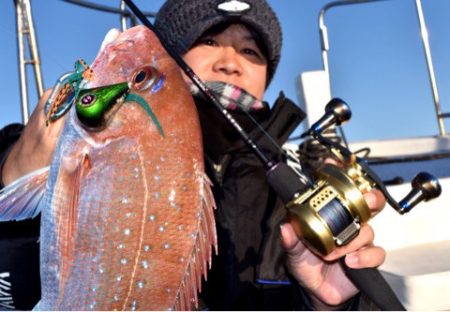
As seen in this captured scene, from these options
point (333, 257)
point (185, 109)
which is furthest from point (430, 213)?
point (185, 109)

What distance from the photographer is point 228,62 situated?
2639mm

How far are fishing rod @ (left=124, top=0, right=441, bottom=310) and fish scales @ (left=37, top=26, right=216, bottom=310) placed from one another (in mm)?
351

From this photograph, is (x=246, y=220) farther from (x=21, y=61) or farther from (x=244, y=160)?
(x=21, y=61)

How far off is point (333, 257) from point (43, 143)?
3.82 ft

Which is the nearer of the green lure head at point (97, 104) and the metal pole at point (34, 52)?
the green lure head at point (97, 104)

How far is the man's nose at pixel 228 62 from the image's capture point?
8.64 feet

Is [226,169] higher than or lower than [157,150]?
lower

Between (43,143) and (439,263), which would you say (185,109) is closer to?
(43,143)

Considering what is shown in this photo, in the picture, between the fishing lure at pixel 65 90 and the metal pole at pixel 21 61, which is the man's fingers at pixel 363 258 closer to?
the fishing lure at pixel 65 90

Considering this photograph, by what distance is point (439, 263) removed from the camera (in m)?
2.76

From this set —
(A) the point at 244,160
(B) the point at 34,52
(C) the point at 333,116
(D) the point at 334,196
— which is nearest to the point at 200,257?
(D) the point at 334,196

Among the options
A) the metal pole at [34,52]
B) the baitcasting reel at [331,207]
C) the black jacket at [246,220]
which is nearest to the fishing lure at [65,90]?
the baitcasting reel at [331,207]

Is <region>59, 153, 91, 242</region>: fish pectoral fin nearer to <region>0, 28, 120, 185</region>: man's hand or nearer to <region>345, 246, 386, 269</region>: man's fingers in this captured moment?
<region>0, 28, 120, 185</region>: man's hand

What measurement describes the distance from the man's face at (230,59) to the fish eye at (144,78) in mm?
1221
